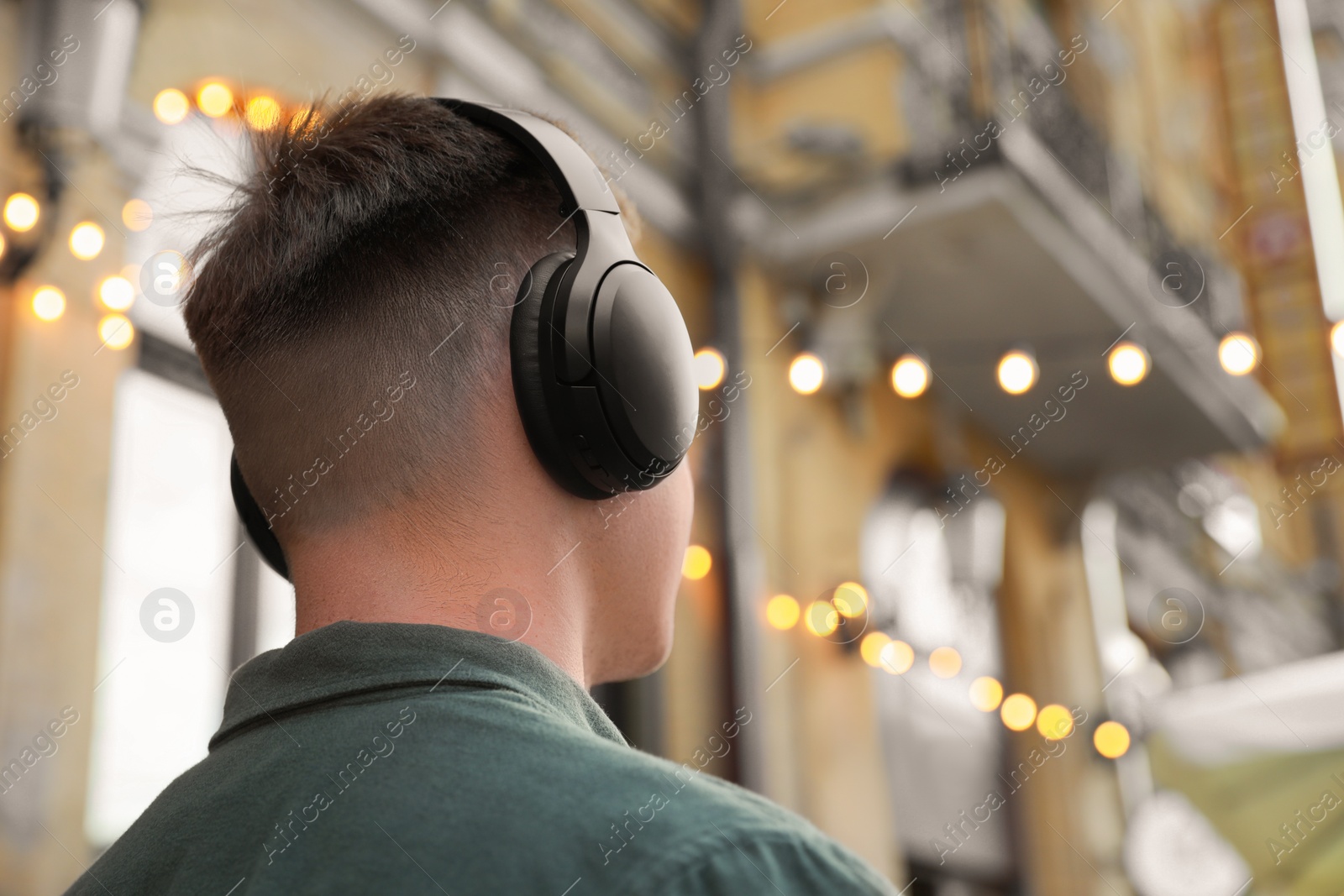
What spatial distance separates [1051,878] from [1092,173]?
13.4 ft

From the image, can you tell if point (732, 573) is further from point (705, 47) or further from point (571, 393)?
point (571, 393)

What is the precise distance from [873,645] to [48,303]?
410 cm

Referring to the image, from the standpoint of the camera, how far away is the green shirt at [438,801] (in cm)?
59

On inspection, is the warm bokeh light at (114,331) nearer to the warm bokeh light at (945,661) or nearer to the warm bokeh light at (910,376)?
the warm bokeh light at (910,376)

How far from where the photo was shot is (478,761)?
0.65 meters

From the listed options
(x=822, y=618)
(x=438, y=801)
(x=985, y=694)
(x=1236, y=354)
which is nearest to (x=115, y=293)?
(x=438, y=801)

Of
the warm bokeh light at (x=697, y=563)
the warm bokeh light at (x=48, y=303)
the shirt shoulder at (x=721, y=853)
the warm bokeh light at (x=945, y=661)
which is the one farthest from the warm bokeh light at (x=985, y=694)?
the shirt shoulder at (x=721, y=853)

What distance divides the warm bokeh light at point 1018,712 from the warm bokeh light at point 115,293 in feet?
17.8

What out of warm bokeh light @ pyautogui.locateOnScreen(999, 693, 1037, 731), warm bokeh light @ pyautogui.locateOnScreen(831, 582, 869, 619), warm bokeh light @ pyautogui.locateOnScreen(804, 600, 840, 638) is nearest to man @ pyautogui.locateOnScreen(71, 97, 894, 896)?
warm bokeh light @ pyautogui.locateOnScreen(804, 600, 840, 638)

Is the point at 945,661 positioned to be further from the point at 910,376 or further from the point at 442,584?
the point at 442,584

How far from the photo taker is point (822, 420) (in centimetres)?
608

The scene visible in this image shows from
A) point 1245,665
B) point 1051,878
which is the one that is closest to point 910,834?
point 1051,878

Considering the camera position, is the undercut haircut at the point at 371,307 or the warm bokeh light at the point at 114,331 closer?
the undercut haircut at the point at 371,307

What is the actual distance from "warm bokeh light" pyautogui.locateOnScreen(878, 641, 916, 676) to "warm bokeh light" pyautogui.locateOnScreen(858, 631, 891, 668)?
0.06ft
